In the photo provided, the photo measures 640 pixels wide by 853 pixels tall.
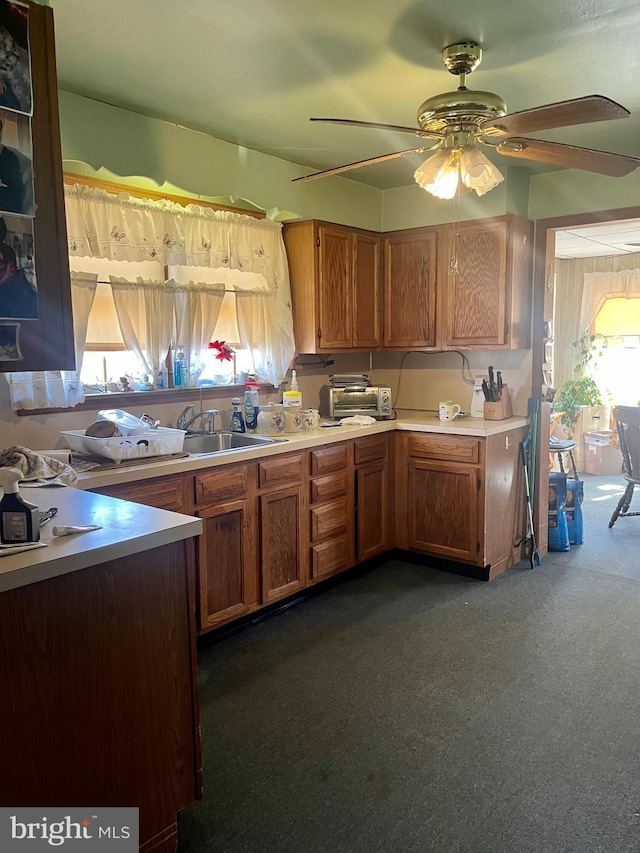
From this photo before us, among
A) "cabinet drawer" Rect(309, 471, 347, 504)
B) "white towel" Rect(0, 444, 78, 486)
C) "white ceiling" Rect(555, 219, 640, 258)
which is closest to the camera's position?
"white towel" Rect(0, 444, 78, 486)

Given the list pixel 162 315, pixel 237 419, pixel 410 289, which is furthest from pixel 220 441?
pixel 410 289

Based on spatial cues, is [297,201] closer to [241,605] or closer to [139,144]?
[139,144]

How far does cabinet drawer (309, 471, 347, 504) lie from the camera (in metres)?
3.39

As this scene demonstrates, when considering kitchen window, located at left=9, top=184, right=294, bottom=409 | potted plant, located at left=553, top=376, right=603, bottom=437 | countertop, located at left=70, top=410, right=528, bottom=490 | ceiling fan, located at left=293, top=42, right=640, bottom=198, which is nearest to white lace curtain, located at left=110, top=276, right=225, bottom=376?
kitchen window, located at left=9, top=184, right=294, bottom=409

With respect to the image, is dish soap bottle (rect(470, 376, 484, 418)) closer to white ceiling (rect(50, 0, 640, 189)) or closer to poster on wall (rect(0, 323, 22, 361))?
white ceiling (rect(50, 0, 640, 189))

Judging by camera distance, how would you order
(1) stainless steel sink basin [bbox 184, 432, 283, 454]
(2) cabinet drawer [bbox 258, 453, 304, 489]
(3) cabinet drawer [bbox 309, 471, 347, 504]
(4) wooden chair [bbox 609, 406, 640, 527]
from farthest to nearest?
(4) wooden chair [bbox 609, 406, 640, 527] → (3) cabinet drawer [bbox 309, 471, 347, 504] → (1) stainless steel sink basin [bbox 184, 432, 283, 454] → (2) cabinet drawer [bbox 258, 453, 304, 489]

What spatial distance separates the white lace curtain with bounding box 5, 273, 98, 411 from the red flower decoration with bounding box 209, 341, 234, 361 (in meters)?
0.72

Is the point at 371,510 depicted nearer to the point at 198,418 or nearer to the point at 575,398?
the point at 198,418

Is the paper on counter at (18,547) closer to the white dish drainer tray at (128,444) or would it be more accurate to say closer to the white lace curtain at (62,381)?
the white dish drainer tray at (128,444)

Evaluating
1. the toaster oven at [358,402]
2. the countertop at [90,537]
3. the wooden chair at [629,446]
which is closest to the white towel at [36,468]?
the countertop at [90,537]

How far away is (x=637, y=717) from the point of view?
7.74ft

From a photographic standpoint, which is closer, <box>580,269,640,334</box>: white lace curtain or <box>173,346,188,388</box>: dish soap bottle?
<box>173,346,188,388</box>: dish soap bottle

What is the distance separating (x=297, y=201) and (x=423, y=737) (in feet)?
9.73

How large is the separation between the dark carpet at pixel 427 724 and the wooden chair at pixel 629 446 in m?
1.40
